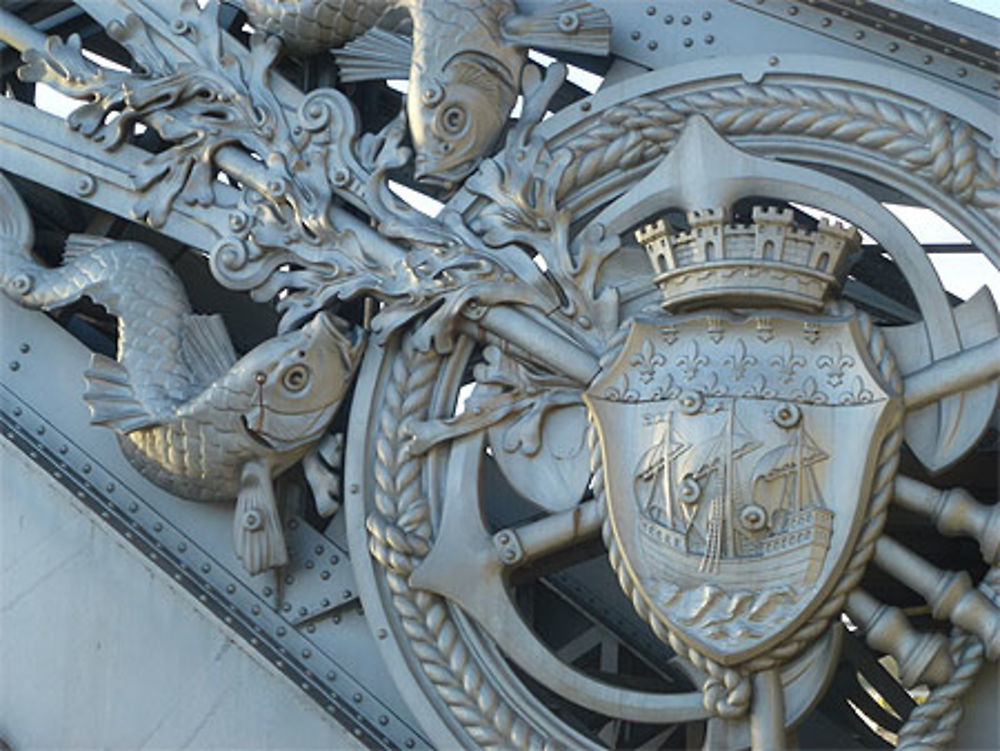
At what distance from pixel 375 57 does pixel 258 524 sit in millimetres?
1963

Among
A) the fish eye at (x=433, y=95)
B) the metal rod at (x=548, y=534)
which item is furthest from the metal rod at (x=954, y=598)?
the fish eye at (x=433, y=95)

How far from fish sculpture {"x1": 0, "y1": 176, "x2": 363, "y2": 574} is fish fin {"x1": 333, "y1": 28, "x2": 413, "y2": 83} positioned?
105 centimetres

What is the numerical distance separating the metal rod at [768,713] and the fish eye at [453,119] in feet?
8.15

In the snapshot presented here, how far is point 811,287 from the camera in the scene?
930 cm

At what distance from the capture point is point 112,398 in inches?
404

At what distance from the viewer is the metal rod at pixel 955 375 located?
9180mm

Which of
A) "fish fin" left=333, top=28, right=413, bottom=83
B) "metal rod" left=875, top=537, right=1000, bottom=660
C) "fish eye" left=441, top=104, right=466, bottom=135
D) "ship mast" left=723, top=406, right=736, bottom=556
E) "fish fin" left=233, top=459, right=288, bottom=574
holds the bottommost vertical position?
"fish fin" left=233, top=459, right=288, bottom=574

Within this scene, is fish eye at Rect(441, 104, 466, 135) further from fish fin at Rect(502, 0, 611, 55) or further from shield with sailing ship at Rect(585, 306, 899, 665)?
shield with sailing ship at Rect(585, 306, 899, 665)

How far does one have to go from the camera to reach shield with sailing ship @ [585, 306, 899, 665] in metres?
9.12

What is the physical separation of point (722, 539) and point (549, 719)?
97 cm

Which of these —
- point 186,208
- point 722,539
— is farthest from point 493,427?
point 186,208

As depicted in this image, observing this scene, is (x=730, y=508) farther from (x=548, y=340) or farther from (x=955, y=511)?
(x=548, y=340)

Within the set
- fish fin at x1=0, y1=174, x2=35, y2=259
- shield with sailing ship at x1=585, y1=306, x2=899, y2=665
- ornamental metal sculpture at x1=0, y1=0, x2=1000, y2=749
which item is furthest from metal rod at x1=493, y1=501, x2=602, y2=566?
fish fin at x1=0, y1=174, x2=35, y2=259

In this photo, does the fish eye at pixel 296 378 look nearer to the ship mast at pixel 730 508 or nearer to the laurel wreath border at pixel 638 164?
the laurel wreath border at pixel 638 164
